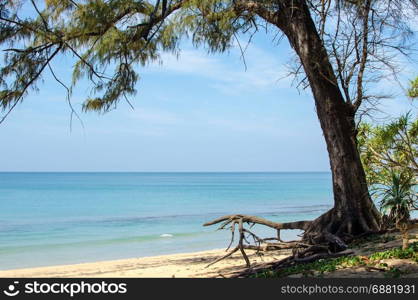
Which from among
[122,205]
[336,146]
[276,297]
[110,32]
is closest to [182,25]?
[110,32]

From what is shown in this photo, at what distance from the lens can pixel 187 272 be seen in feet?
24.6

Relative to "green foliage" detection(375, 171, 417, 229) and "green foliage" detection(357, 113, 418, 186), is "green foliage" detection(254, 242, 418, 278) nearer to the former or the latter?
"green foliage" detection(375, 171, 417, 229)

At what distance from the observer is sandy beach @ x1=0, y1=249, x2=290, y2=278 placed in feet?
24.4

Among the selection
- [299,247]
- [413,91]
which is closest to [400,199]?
[299,247]

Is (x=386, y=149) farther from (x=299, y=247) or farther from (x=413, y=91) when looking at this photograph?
(x=299, y=247)

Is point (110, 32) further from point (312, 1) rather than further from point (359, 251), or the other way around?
point (359, 251)

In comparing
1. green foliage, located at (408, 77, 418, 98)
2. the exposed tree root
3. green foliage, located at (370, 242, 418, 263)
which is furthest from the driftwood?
green foliage, located at (408, 77, 418, 98)

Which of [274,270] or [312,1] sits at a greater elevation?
[312,1]

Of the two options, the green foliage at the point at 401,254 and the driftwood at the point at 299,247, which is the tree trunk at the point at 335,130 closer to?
the driftwood at the point at 299,247

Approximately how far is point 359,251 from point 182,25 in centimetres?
394

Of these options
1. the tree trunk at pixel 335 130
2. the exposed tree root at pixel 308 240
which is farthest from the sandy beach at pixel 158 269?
the tree trunk at pixel 335 130

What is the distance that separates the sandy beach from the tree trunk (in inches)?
45.2

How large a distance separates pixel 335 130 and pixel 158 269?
3404mm

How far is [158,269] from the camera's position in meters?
8.35
